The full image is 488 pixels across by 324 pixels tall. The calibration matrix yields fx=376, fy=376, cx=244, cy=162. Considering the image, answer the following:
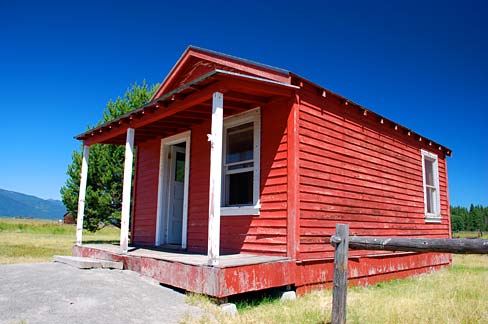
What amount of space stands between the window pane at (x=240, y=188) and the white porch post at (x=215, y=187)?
1.78 metres

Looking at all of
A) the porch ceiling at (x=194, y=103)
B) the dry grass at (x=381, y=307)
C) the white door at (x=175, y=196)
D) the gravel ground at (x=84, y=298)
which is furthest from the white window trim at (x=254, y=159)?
the white door at (x=175, y=196)

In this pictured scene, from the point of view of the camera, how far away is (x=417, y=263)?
9.25m

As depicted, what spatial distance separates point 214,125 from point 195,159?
2944mm

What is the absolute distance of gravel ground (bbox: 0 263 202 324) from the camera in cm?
410

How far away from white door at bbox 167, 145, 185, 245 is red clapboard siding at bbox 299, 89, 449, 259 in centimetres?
391

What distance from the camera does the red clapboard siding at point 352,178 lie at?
632 centimetres

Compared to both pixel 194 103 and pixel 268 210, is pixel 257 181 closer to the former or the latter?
pixel 268 210

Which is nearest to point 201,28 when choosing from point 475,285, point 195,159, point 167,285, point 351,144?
point 195,159

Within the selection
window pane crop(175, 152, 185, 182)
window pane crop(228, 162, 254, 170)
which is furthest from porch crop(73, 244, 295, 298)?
window pane crop(175, 152, 185, 182)

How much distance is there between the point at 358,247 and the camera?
395 centimetres

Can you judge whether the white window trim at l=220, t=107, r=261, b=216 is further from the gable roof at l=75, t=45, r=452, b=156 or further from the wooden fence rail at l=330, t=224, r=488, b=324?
the wooden fence rail at l=330, t=224, r=488, b=324

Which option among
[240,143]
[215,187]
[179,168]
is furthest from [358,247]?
[179,168]

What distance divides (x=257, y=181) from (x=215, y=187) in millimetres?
1572

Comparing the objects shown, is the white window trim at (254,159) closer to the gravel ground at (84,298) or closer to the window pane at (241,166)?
the window pane at (241,166)
